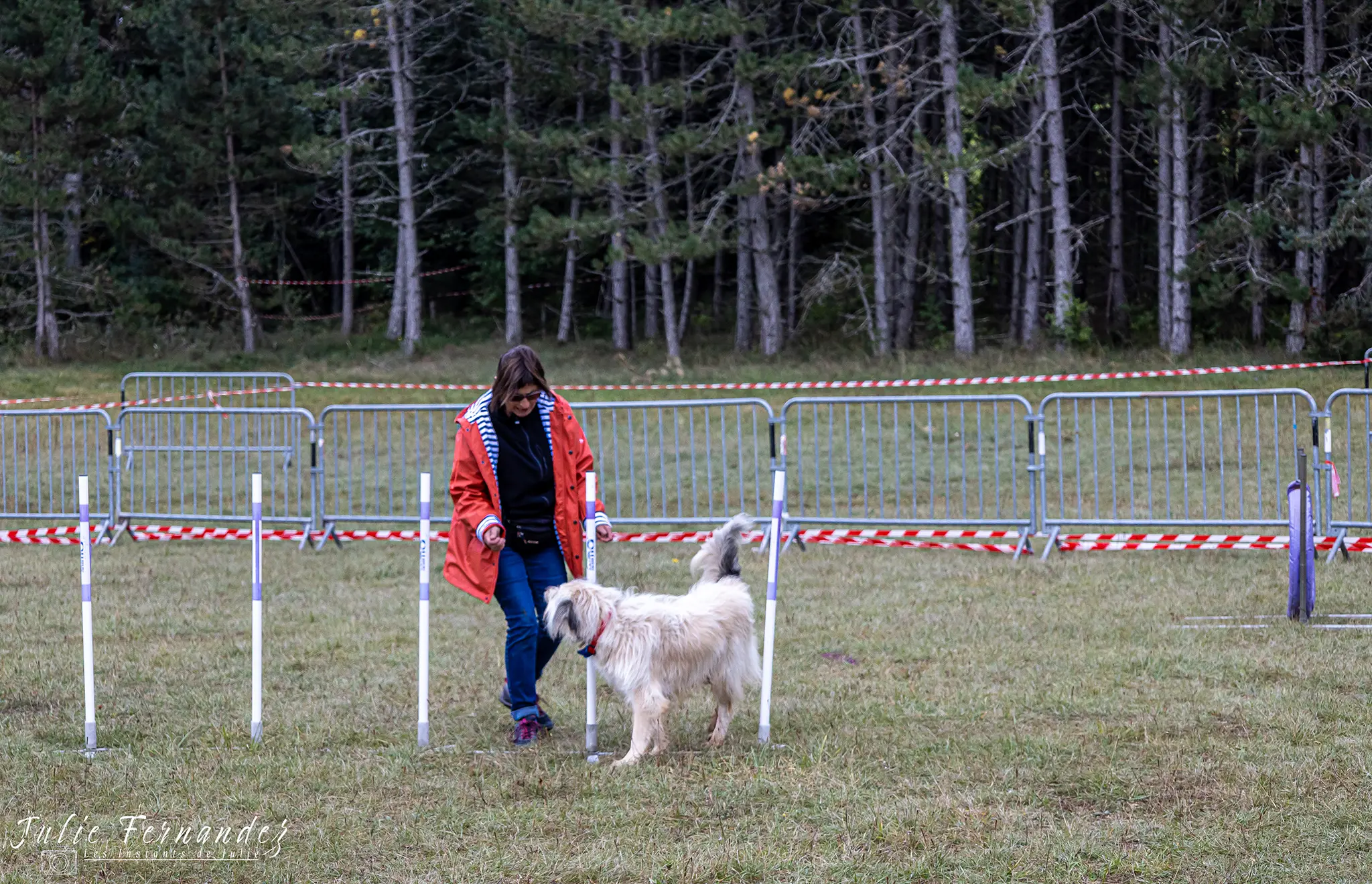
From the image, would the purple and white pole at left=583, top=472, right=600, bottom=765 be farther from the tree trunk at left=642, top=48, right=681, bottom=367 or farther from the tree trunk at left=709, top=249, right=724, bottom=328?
the tree trunk at left=709, top=249, right=724, bottom=328

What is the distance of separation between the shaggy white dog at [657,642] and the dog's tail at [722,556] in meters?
0.04

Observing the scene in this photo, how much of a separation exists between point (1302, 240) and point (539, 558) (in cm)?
2069

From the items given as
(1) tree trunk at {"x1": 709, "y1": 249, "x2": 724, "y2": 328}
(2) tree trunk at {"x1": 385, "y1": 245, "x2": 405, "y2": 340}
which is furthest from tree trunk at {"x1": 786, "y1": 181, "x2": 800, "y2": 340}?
(2) tree trunk at {"x1": 385, "y1": 245, "x2": 405, "y2": 340}

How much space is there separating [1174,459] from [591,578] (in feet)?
37.3

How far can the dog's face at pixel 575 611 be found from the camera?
6082mm

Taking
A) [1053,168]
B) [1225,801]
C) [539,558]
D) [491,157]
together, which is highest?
[491,157]

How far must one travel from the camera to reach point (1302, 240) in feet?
77.6

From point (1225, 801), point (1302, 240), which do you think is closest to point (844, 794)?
point (1225, 801)

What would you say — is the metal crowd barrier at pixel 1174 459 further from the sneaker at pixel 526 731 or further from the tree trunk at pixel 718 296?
the tree trunk at pixel 718 296

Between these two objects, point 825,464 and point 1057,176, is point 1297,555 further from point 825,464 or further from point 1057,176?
point 1057,176

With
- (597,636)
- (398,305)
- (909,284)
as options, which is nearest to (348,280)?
(398,305)

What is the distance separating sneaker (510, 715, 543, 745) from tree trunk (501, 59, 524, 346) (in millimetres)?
26954

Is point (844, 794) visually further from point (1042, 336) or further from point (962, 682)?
point (1042, 336)

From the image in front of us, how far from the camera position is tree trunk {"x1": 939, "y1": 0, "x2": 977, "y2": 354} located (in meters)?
26.2
